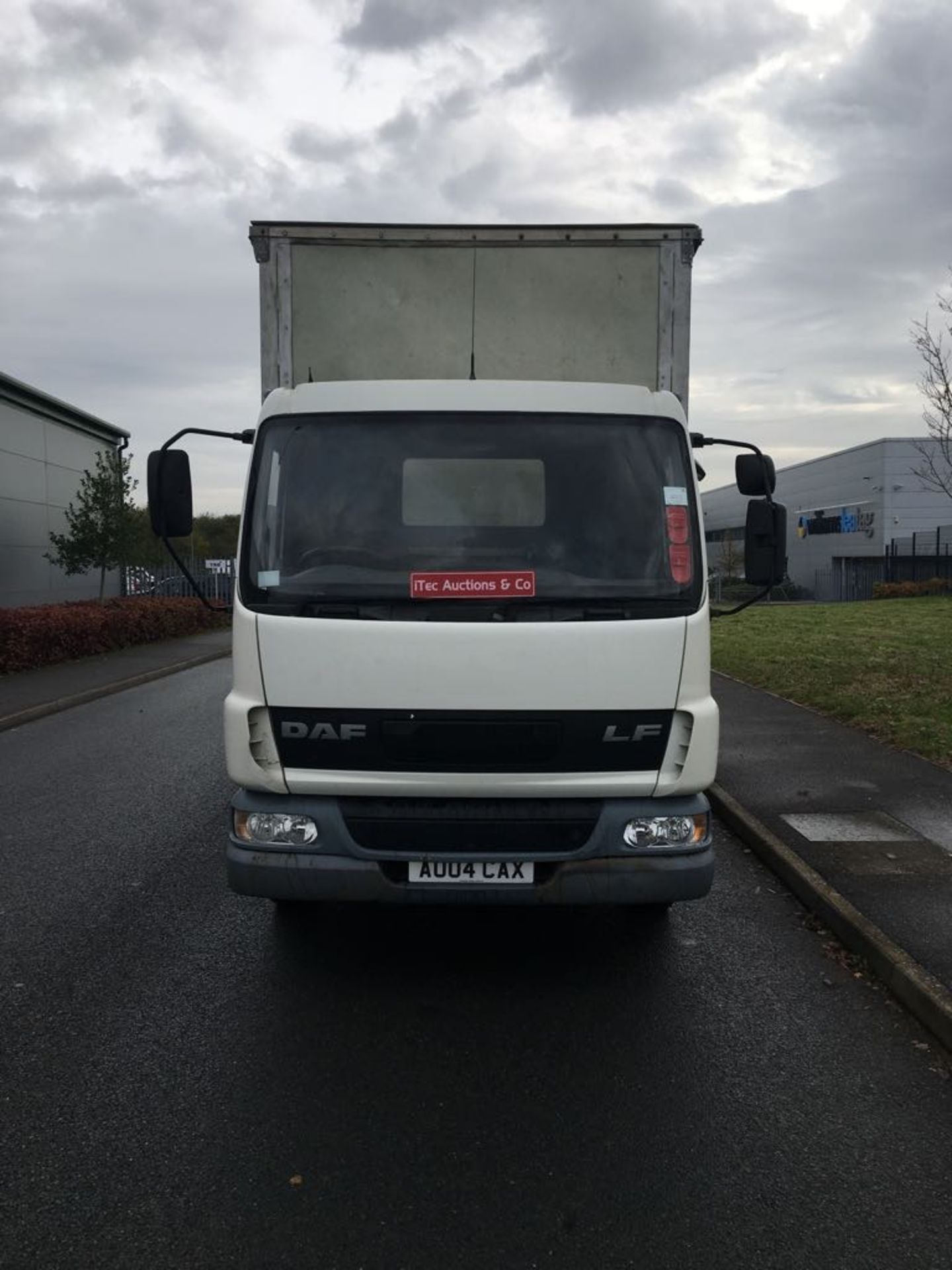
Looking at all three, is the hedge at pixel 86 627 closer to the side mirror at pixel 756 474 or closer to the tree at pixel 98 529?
the tree at pixel 98 529

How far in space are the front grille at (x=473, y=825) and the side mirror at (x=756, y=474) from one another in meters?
1.71

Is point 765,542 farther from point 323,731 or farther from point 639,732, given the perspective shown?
point 323,731

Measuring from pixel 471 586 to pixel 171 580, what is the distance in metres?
29.0

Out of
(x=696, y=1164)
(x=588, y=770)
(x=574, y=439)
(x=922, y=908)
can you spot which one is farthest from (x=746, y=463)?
(x=696, y=1164)

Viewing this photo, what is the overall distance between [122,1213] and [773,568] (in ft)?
11.5

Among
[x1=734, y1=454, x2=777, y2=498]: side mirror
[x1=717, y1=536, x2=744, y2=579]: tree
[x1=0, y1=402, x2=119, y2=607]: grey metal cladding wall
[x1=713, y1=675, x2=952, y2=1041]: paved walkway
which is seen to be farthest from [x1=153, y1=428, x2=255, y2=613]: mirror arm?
[x1=717, y1=536, x2=744, y2=579]: tree

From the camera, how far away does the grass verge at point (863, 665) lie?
9781 millimetres

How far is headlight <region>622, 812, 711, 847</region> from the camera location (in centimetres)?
390

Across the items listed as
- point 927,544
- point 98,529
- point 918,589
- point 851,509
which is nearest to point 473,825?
point 98,529

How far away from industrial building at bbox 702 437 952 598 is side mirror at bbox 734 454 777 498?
39.2 m

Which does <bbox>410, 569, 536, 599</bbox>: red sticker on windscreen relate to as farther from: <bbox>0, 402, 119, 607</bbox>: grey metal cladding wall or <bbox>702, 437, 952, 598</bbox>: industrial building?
<bbox>702, 437, 952, 598</bbox>: industrial building

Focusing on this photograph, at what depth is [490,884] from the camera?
387 centimetres

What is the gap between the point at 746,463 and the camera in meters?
4.74

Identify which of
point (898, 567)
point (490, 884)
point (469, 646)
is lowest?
point (490, 884)
